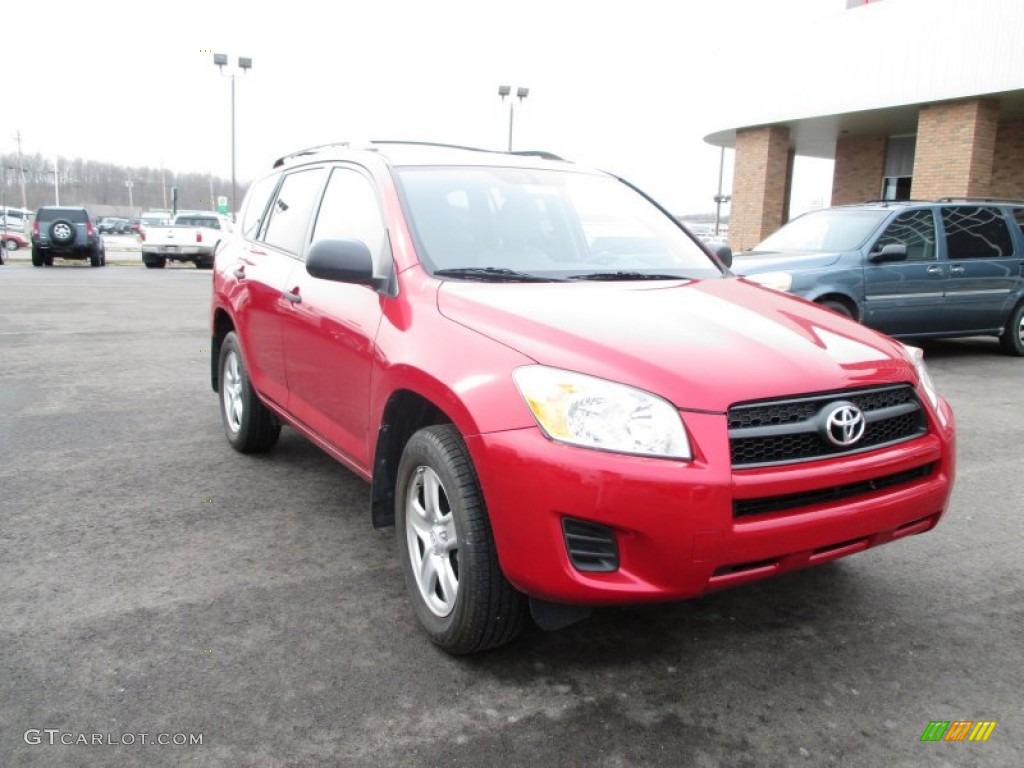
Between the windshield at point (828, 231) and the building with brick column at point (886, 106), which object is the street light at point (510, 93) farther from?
the windshield at point (828, 231)

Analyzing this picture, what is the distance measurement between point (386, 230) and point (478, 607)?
1610 millimetres

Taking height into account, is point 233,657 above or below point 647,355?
below

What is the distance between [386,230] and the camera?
11.3ft

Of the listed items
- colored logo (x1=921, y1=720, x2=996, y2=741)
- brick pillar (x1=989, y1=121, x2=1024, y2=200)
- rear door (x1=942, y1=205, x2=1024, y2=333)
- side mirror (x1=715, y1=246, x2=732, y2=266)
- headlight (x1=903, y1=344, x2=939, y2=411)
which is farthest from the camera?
brick pillar (x1=989, y1=121, x2=1024, y2=200)

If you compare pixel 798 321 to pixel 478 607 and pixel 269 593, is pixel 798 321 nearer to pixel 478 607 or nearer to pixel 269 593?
pixel 478 607

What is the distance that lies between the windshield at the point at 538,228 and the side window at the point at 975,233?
645 centimetres

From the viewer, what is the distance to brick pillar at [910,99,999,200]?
16.8 meters

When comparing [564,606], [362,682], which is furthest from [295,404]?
[564,606]

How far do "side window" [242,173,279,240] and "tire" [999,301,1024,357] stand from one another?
860 cm

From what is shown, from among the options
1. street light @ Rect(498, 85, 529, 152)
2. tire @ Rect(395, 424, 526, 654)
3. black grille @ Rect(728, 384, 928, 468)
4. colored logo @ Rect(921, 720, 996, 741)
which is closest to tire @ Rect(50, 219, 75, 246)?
street light @ Rect(498, 85, 529, 152)

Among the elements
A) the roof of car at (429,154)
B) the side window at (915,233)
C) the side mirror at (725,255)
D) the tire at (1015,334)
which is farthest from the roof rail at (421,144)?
the tire at (1015,334)

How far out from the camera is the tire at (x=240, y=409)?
16.2 feet

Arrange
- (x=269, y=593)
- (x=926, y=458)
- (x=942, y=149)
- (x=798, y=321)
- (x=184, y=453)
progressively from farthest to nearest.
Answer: (x=942, y=149) → (x=184, y=453) → (x=269, y=593) → (x=798, y=321) → (x=926, y=458)

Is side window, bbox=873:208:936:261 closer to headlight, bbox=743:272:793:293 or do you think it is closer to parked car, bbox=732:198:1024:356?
parked car, bbox=732:198:1024:356
